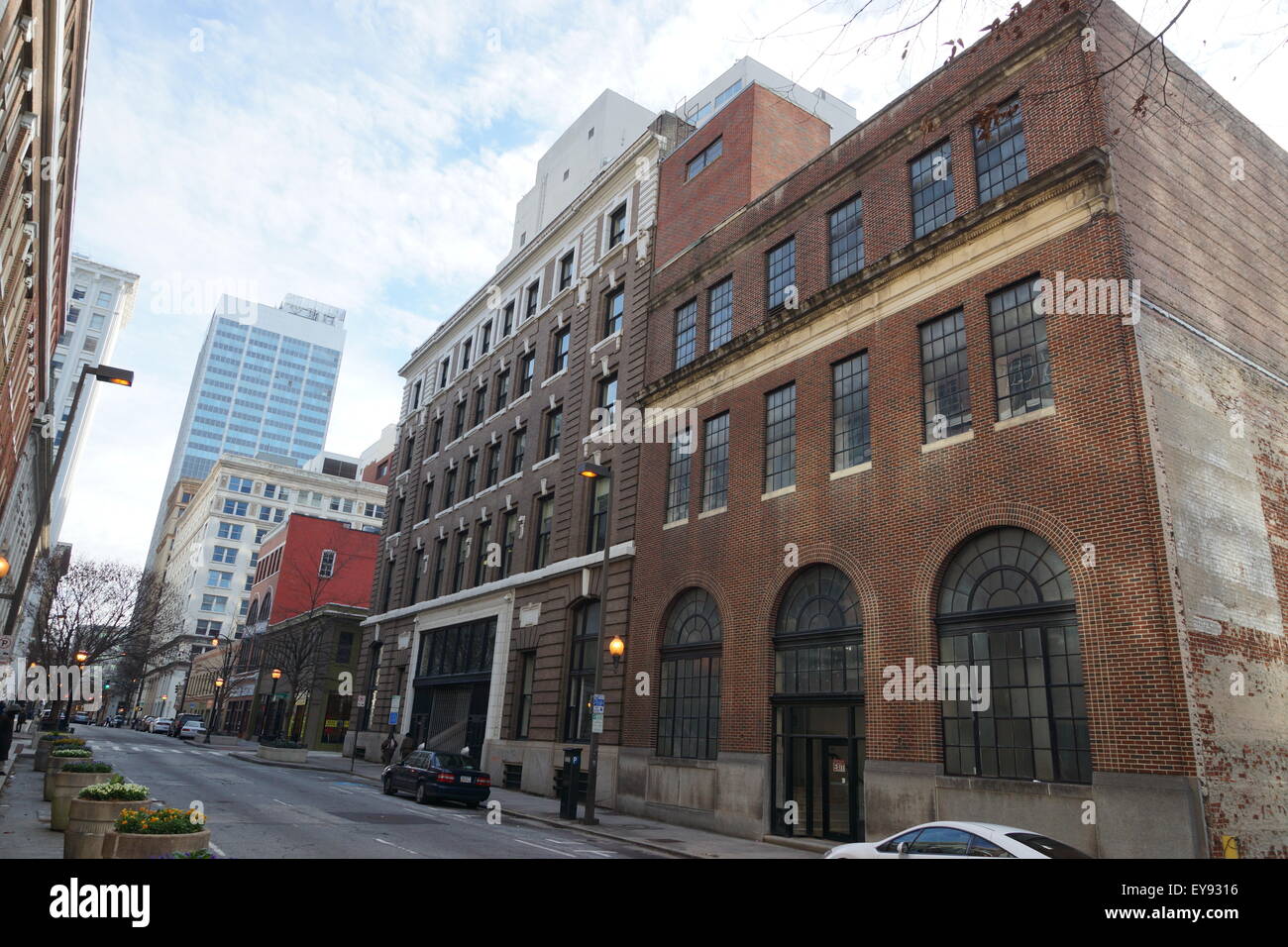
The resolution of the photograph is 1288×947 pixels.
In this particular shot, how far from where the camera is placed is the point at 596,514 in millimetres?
29969

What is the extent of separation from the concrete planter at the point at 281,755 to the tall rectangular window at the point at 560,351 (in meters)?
20.8

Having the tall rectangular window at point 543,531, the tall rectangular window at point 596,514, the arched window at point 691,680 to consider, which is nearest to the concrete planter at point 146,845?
the arched window at point 691,680

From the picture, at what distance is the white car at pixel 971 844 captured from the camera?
31.3ft

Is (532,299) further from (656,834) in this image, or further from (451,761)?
(656,834)

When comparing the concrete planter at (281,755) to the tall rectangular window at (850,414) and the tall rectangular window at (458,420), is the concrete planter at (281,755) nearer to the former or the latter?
the tall rectangular window at (458,420)

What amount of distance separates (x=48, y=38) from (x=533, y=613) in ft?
70.3

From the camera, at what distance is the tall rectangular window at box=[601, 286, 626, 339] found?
32125 mm

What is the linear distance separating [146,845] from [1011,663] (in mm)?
13528

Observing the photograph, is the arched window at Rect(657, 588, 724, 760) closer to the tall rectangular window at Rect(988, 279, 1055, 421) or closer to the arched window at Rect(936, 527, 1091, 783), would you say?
the arched window at Rect(936, 527, 1091, 783)

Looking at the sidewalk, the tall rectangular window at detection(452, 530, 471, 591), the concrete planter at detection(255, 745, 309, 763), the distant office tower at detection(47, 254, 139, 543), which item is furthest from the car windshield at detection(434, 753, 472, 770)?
the distant office tower at detection(47, 254, 139, 543)

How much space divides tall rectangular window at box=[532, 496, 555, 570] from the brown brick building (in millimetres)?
8444

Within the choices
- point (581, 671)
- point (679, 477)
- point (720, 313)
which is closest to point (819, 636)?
point (679, 477)
